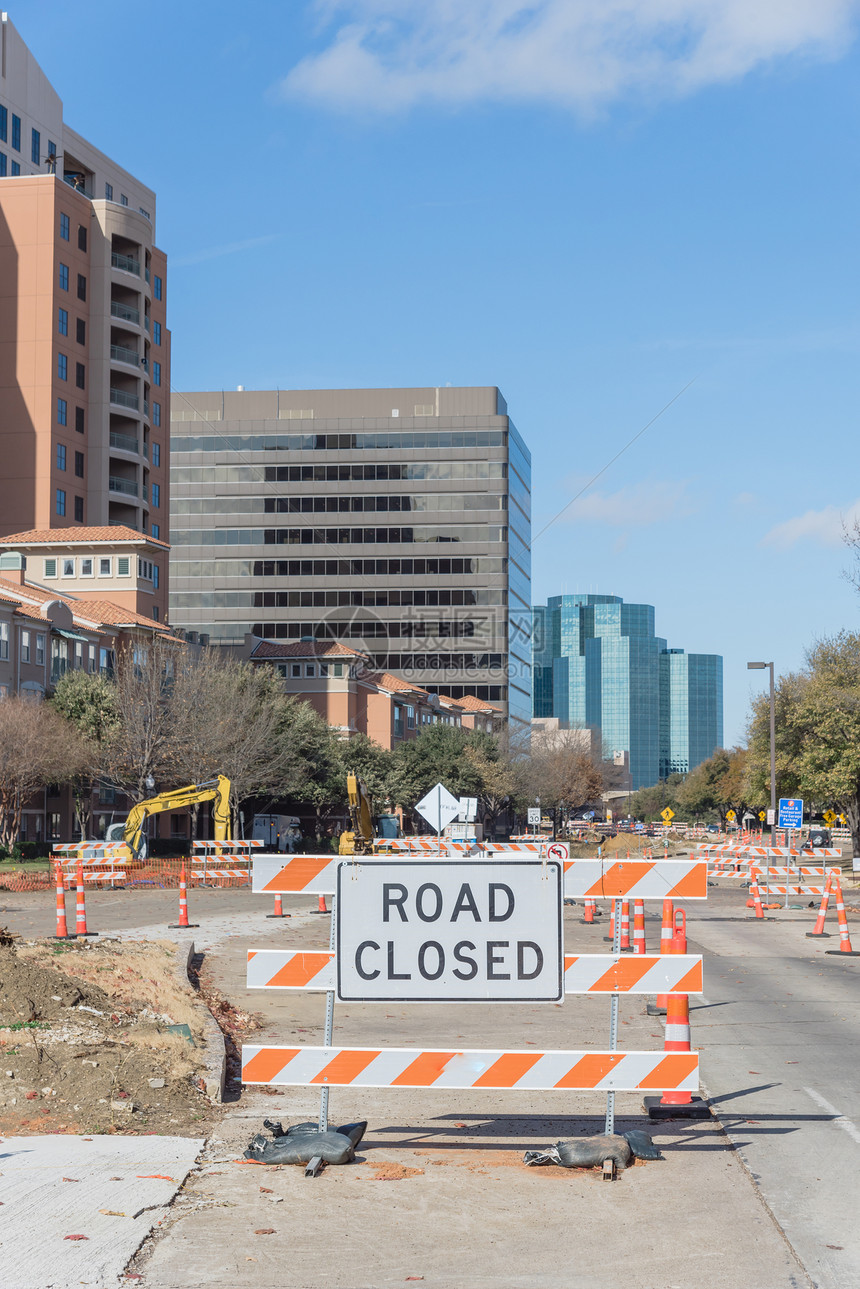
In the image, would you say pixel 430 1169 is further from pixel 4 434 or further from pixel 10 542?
pixel 4 434

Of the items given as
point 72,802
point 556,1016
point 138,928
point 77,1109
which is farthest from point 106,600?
point 77,1109

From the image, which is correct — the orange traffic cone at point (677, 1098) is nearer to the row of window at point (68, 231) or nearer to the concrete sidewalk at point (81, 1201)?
the concrete sidewalk at point (81, 1201)

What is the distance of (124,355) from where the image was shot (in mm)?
82125

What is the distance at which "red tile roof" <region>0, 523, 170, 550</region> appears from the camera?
6725 centimetres

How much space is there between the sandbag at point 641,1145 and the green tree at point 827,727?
132 feet

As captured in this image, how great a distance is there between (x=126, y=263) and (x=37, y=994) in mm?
77257

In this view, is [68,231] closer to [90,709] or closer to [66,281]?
[66,281]

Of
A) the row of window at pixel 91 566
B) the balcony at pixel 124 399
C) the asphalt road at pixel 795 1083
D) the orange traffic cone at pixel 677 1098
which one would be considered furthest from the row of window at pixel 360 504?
the orange traffic cone at pixel 677 1098

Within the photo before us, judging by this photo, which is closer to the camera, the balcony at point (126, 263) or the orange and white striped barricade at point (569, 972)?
the orange and white striped barricade at point (569, 972)

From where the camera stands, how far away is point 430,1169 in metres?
7.88

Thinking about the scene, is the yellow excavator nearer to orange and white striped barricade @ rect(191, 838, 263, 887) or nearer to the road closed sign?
orange and white striped barricade @ rect(191, 838, 263, 887)

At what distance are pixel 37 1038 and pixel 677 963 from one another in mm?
5060

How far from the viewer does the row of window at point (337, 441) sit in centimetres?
14288

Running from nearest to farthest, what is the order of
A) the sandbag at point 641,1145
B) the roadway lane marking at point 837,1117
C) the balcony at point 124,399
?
1. the sandbag at point 641,1145
2. the roadway lane marking at point 837,1117
3. the balcony at point 124,399
